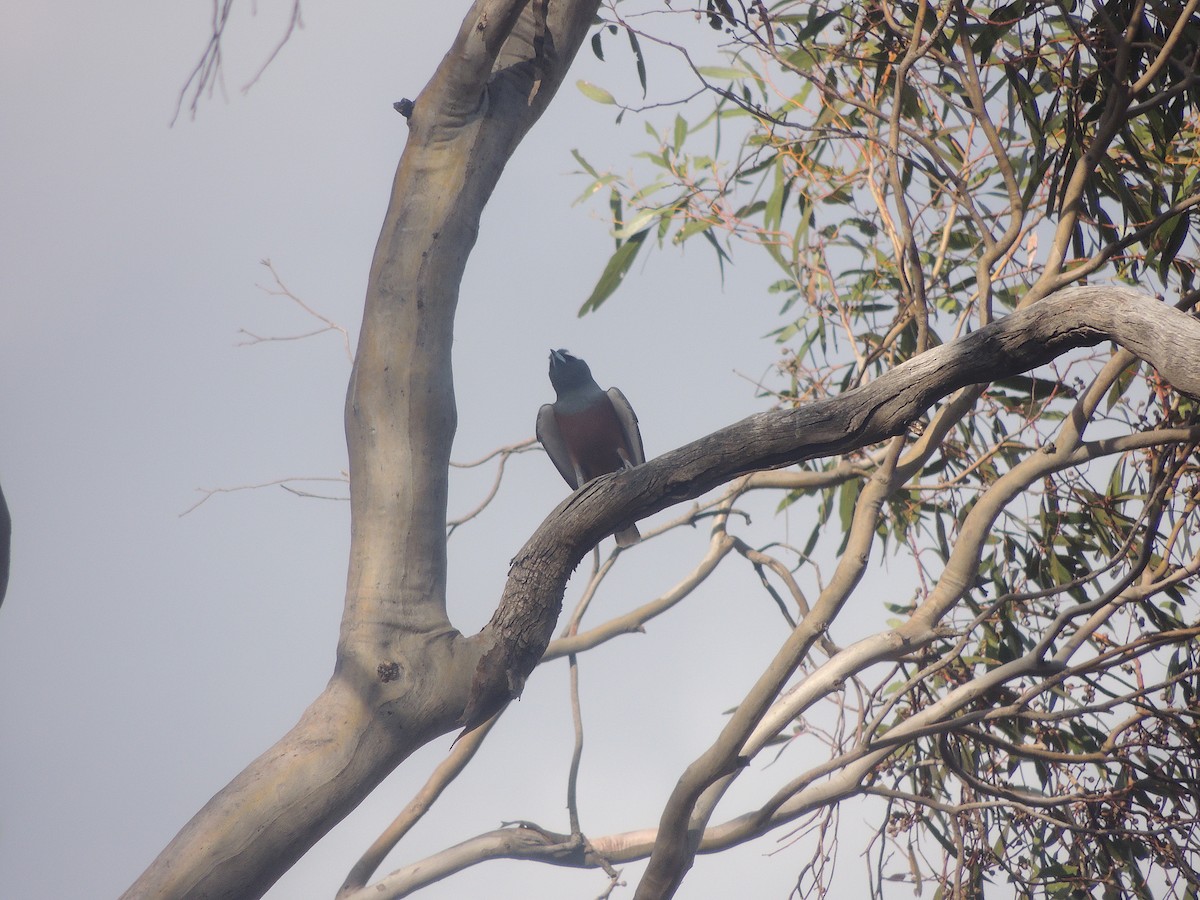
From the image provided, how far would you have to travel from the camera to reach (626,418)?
390cm

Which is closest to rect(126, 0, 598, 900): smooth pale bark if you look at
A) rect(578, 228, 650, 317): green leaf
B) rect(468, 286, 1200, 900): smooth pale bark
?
rect(468, 286, 1200, 900): smooth pale bark

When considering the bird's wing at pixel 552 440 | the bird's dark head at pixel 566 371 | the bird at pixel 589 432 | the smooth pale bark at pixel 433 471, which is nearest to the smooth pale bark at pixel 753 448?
the smooth pale bark at pixel 433 471

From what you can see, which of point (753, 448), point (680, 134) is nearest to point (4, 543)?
point (753, 448)

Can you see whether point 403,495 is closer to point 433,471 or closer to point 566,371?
point 433,471

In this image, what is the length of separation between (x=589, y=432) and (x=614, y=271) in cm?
69

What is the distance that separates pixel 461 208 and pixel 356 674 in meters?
0.93

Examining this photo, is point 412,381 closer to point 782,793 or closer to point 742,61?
point 782,793

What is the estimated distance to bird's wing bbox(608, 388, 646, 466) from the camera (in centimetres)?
390

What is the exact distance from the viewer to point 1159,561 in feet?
9.69

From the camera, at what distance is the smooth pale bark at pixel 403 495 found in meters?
1.40

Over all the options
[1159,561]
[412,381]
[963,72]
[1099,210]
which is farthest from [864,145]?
[412,381]

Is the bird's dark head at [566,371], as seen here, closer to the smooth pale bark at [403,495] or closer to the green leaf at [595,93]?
the green leaf at [595,93]

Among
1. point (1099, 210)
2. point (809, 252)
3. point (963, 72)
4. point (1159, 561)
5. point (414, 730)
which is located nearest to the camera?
point (414, 730)

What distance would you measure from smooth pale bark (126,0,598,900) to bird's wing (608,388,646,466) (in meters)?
1.85
